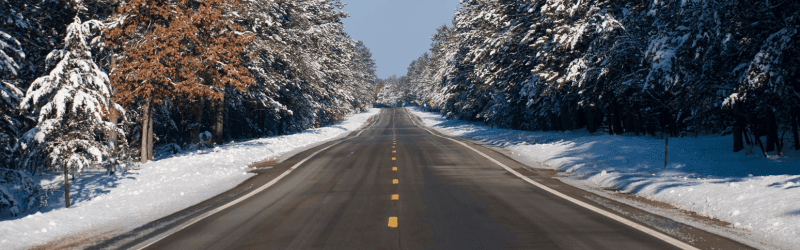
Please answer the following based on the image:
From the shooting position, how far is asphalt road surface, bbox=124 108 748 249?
6430mm

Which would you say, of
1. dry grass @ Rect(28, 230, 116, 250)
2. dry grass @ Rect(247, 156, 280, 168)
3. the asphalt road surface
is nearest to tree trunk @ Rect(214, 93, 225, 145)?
dry grass @ Rect(247, 156, 280, 168)

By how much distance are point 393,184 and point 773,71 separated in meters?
8.53

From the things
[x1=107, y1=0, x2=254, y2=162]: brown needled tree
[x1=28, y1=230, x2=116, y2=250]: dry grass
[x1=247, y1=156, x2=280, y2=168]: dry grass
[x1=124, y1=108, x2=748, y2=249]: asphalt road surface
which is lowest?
[x1=247, y1=156, x2=280, y2=168]: dry grass

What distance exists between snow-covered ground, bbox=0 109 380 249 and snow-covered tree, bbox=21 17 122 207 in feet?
3.44

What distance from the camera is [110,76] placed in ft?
56.1

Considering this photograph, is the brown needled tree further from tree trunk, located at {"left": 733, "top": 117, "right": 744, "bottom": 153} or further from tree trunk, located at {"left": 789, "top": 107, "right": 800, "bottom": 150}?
tree trunk, located at {"left": 789, "top": 107, "right": 800, "bottom": 150}

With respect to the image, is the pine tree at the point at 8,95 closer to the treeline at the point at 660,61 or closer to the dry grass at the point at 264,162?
the dry grass at the point at 264,162

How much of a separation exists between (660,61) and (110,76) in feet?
56.1

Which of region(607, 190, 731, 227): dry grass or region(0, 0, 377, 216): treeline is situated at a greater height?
region(0, 0, 377, 216): treeline

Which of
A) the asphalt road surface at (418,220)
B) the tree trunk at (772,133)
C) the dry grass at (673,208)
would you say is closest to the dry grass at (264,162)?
the asphalt road surface at (418,220)

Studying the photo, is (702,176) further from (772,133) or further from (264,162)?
(264,162)

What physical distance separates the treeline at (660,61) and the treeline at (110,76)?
44.6ft

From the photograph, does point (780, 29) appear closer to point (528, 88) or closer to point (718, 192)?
point (718, 192)

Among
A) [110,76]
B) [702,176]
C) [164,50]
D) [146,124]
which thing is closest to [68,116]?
[164,50]
